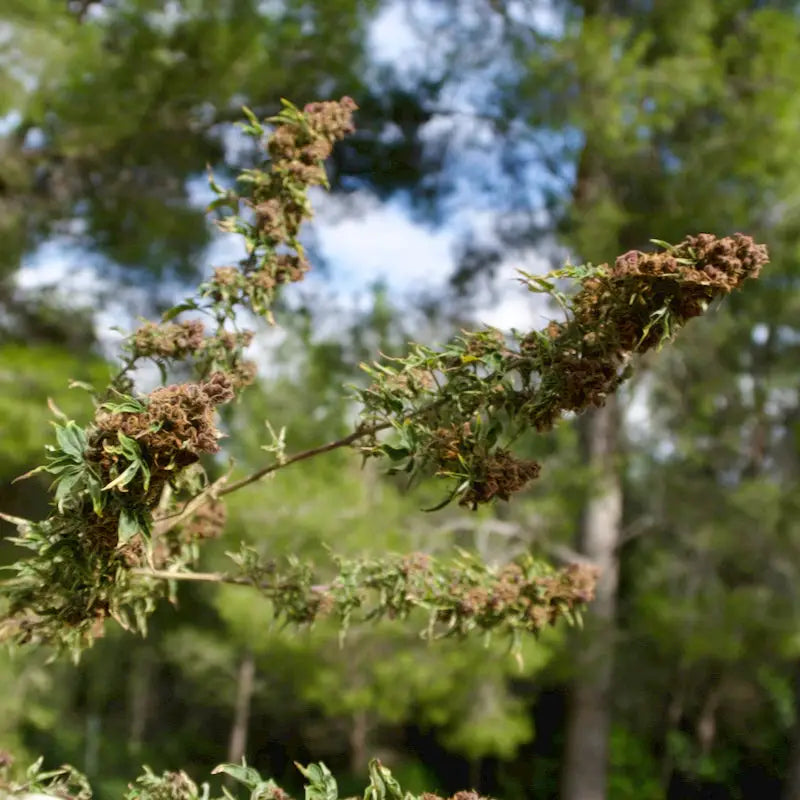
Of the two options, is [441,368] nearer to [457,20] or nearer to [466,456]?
[466,456]

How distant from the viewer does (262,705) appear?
10.1 meters

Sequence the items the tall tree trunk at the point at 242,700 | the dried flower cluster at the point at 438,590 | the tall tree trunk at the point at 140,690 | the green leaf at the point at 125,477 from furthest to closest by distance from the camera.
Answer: the tall tree trunk at the point at 140,690, the tall tree trunk at the point at 242,700, the dried flower cluster at the point at 438,590, the green leaf at the point at 125,477

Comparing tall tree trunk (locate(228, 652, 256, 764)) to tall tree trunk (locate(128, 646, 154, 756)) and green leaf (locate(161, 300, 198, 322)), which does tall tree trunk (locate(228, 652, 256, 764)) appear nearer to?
tall tree trunk (locate(128, 646, 154, 756))

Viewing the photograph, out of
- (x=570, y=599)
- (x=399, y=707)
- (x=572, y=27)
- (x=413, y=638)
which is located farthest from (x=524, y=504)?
(x=570, y=599)

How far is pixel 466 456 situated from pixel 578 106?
14.4 feet

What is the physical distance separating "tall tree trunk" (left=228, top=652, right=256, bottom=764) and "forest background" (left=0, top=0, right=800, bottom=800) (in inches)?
74.1

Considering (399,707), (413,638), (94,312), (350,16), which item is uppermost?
(350,16)

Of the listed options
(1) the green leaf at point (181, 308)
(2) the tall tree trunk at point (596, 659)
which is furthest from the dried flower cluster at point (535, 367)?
(2) the tall tree trunk at point (596, 659)

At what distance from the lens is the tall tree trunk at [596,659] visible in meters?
5.87

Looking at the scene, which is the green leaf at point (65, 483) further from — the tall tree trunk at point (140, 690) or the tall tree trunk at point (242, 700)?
the tall tree trunk at point (140, 690)

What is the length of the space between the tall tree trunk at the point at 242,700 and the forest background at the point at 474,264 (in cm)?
188

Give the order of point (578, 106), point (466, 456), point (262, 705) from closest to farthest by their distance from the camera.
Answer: point (466, 456), point (578, 106), point (262, 705)

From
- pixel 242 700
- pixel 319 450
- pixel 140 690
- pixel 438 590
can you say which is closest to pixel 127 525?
pixel 319 450

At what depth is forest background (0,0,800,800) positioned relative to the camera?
16.1 ft
